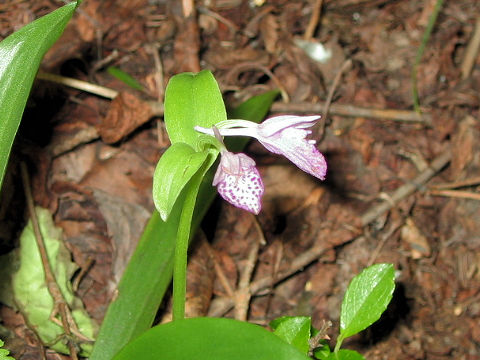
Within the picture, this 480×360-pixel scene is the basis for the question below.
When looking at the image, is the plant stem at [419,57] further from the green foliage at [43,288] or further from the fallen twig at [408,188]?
the green foliage at [43,288]

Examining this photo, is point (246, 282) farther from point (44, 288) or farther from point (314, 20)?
point (314, 20)

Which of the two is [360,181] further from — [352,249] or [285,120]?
[285,120]

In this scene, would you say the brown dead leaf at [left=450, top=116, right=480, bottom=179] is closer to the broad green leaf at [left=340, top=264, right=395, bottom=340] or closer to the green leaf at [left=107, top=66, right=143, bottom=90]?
the broad green leaf at [left=340, top=264, right=395, bottom=340]

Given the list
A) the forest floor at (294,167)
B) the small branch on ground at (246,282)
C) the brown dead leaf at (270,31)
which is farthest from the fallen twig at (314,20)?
the small branch on ground at (246,282)

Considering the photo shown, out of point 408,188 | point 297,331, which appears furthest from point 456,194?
point 297,331

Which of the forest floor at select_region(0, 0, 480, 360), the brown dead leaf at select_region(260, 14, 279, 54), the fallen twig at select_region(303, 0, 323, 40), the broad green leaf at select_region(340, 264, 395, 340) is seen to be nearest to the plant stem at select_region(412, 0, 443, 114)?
the forest floor at select_region(0, 0, 480, 360)
